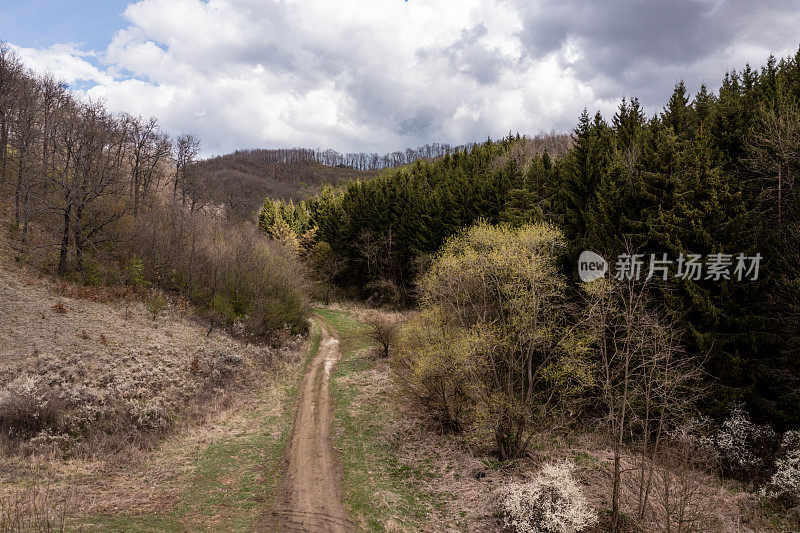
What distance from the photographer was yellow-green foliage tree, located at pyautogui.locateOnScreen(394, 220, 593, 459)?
662 inches

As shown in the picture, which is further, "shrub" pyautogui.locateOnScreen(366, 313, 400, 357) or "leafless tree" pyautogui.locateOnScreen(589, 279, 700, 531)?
"shrub" pyautogui.locateOnScreen(366, 313, 400, 357)

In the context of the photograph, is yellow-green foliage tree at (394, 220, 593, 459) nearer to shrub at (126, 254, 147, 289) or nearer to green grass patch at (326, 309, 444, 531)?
green grass patch at (326, 309, 444, 531)

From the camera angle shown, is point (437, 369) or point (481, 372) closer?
point (481, 372)

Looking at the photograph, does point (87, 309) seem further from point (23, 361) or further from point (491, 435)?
point (491, 435)

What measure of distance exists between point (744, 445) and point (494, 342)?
42.1 ft

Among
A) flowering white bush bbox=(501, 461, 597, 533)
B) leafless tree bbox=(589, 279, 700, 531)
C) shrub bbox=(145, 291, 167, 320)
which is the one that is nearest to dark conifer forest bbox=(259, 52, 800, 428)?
leafless tree bbox=(589, 279, 700, 531)

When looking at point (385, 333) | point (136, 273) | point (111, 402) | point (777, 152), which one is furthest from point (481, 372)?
point (136, 273)

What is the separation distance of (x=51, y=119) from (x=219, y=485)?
135 ft

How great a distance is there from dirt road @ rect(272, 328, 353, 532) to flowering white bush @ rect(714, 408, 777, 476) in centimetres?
1819

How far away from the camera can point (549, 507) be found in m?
11.7

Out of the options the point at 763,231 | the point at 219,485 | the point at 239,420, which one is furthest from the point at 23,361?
the point at 763,231

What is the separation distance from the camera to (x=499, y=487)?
572 inches

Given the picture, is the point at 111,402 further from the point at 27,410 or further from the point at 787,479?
the point at 787,479

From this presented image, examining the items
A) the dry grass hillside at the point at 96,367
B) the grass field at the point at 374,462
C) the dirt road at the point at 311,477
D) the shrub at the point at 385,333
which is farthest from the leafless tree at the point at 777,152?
the dry grass hillside at the point at 96,367
